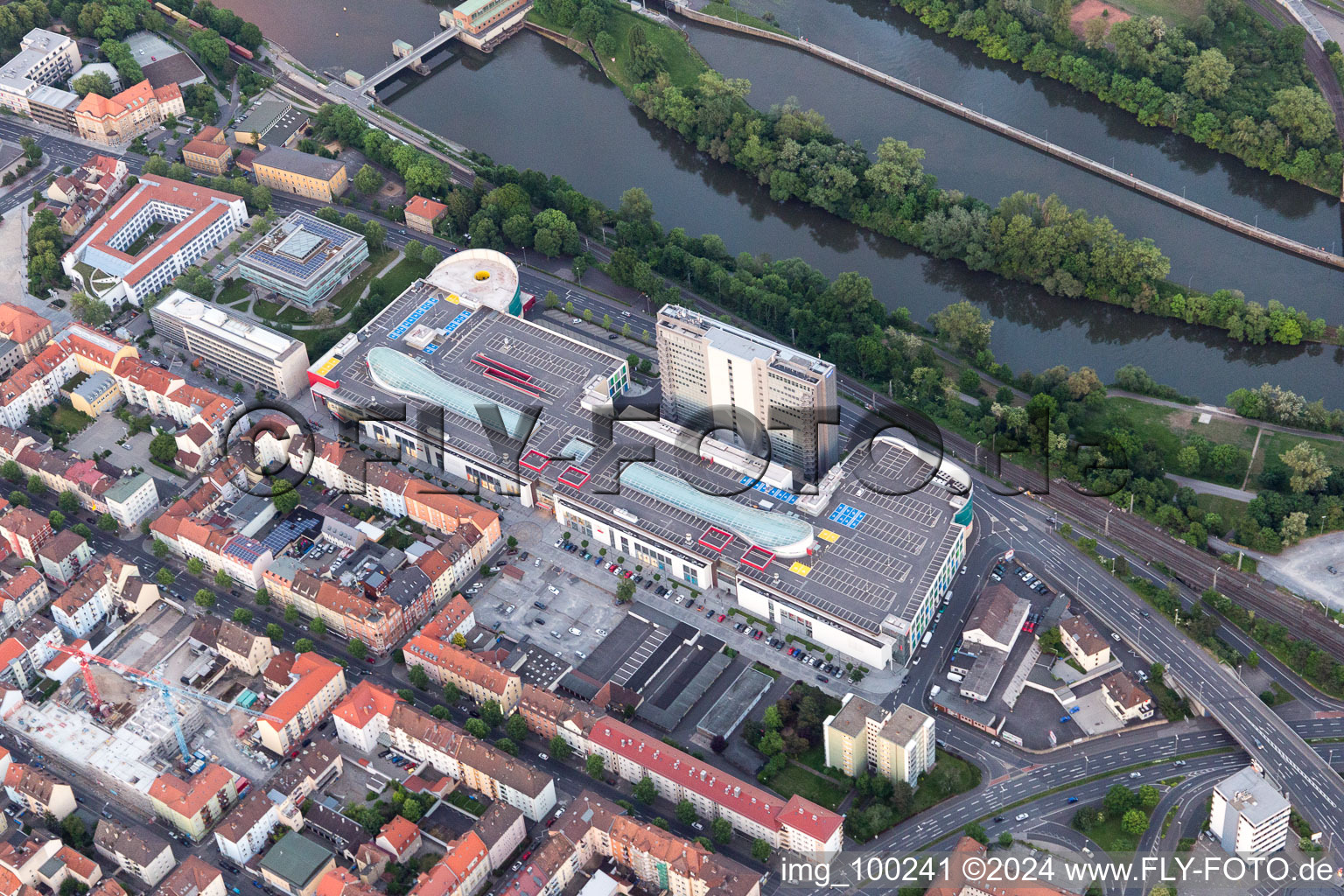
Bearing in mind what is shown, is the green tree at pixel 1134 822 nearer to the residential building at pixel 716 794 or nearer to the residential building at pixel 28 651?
the residential building at pixel 716 794

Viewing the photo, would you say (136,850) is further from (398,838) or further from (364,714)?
(364,714)

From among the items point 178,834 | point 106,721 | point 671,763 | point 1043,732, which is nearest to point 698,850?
point 671,763

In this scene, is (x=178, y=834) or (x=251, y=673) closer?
(x=178, y=834)

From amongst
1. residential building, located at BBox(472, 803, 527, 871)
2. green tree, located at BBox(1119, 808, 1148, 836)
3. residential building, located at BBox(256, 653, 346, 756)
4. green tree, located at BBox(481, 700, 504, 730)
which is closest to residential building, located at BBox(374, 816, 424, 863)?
residential building, located at BBox(472, 803, 527, 871)

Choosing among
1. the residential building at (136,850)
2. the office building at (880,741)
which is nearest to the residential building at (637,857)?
the office building at (880,741)

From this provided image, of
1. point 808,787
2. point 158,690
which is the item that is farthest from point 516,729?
point 158,690

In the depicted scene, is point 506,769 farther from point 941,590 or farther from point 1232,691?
point 1232,691
